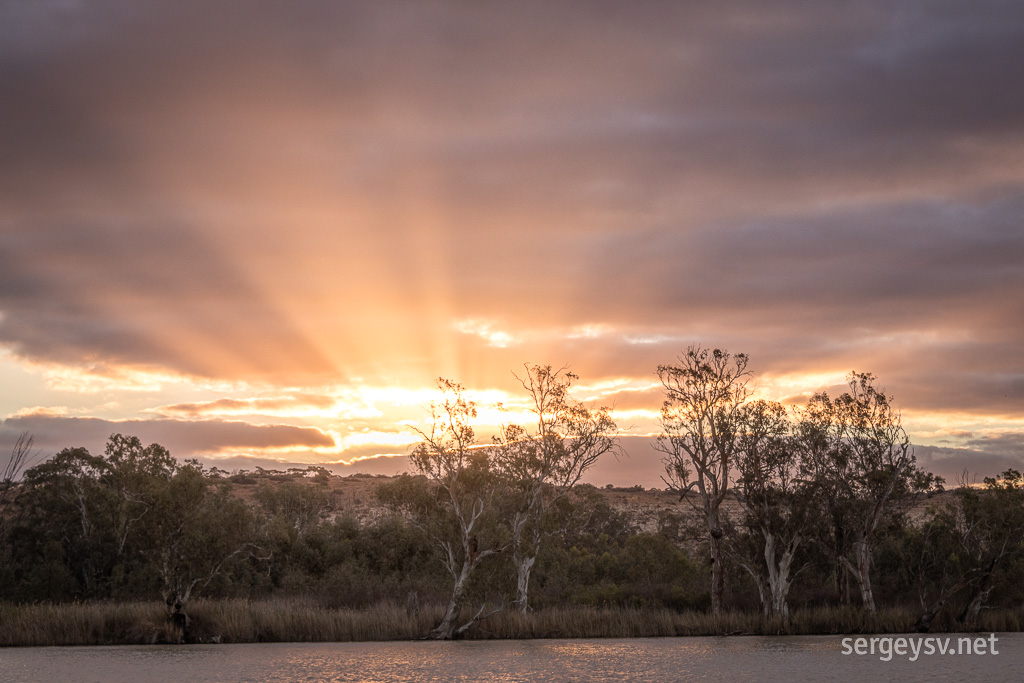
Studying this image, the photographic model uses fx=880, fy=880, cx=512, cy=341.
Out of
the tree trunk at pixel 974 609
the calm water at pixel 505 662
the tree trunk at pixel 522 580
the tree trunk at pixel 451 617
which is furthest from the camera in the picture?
the tree trunk at pixel 522 580

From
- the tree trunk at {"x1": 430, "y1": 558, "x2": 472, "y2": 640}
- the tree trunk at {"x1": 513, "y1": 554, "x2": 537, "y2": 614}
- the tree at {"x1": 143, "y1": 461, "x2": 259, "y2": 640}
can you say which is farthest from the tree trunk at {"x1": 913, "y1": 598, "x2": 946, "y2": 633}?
the tree at {"x1": 143, "y1": 461, "x2": 259, "y2": 640}

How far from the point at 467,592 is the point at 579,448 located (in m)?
9.40

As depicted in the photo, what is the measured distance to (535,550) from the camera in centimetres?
4509

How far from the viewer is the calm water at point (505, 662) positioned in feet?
83.9

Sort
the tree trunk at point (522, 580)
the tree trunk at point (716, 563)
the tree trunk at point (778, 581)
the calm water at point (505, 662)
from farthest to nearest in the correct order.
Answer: the tree trunk at point (716, 563) → the tree trunk at point (522, 580) → the tree trunk at point (778, 581) → the calm water at point (505, 662)

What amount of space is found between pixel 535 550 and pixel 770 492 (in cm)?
1248

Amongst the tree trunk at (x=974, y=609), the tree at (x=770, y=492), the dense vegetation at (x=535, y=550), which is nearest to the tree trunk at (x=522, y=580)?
the dense vegetation at (x=535, y=550)

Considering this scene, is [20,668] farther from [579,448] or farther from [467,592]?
[579,448]

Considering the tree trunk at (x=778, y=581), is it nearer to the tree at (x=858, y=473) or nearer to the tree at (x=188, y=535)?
the tree at (x=858, y=473)

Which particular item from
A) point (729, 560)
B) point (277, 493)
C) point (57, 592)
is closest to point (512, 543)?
point (729, 560)

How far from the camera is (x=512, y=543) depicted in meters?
44.1
